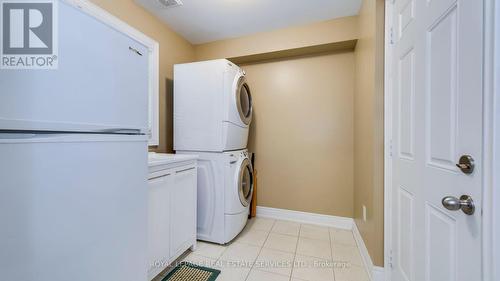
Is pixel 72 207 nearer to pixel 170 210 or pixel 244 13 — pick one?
pixel 170 210

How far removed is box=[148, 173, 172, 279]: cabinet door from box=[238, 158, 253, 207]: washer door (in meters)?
0.78

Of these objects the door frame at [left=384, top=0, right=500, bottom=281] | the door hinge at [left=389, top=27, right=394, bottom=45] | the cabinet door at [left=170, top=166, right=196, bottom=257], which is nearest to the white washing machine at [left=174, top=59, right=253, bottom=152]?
the cabinet door at [left=170, top=166, right=196, bottom=257]

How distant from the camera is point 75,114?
28.8 inches

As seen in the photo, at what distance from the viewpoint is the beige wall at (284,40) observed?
2155mm

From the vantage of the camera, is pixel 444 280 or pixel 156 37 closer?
pixel 444 280

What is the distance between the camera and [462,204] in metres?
0.63

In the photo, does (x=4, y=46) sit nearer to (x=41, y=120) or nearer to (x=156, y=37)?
(x=41, y=120)

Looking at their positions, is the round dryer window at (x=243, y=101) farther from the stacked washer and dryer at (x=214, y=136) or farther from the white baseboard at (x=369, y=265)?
the white baseboard at (x=369, y=265)

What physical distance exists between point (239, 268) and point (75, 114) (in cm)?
160

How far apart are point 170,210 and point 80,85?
112cm

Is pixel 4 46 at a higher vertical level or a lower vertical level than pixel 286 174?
higher

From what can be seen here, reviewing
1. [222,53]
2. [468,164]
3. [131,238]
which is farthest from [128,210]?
[222,53]

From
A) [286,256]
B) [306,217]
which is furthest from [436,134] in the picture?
[306,217]

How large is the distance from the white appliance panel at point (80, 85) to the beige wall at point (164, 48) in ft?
4.38
